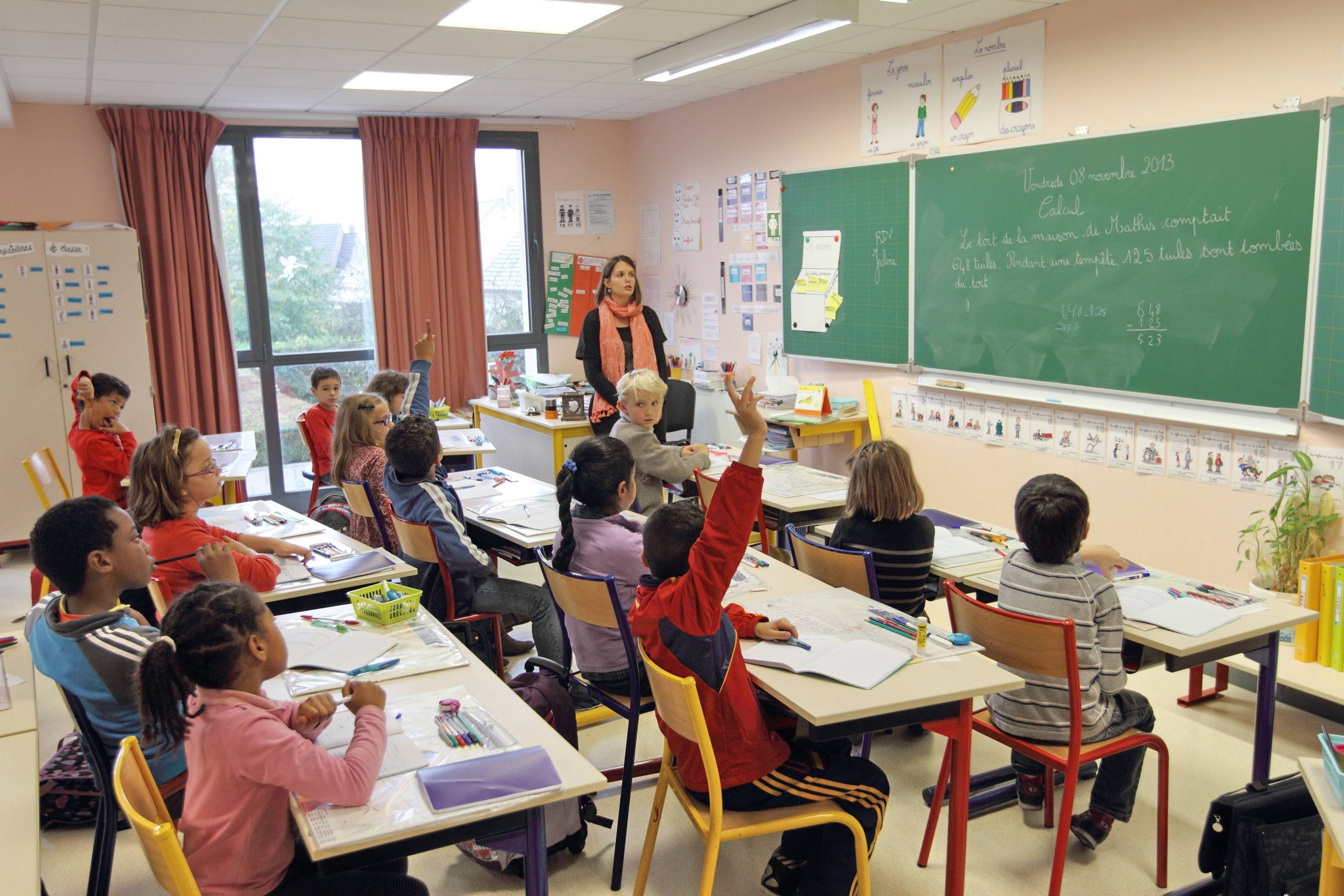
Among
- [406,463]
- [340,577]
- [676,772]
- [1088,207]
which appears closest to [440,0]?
[406,463]

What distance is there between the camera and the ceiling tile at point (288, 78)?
5.17 meters

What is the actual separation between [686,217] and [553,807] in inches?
205


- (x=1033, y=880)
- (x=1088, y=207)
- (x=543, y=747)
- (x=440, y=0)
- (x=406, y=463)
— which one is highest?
(x=440, y=0)

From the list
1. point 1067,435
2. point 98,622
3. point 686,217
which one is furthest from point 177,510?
point 686,217

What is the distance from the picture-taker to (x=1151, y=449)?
420cm

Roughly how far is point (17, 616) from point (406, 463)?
9.09 feet

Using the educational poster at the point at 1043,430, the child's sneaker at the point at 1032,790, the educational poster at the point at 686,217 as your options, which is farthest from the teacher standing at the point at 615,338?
the child's sneaker at the point at 1032,790

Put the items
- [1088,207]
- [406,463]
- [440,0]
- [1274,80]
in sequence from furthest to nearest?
[1088,207]
[440,0]
[1274,80]
[406,463]

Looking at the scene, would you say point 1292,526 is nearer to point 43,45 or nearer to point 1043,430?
point 1043,430

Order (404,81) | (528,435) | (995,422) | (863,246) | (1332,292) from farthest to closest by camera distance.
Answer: (528,435), (404,81), (863,246), (995,422), (1332,292)

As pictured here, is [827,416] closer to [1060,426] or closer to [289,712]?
[1060,426]

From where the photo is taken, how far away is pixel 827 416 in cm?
559

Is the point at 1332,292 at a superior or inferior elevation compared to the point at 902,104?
inferior

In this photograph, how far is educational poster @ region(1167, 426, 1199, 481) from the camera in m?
4.03
